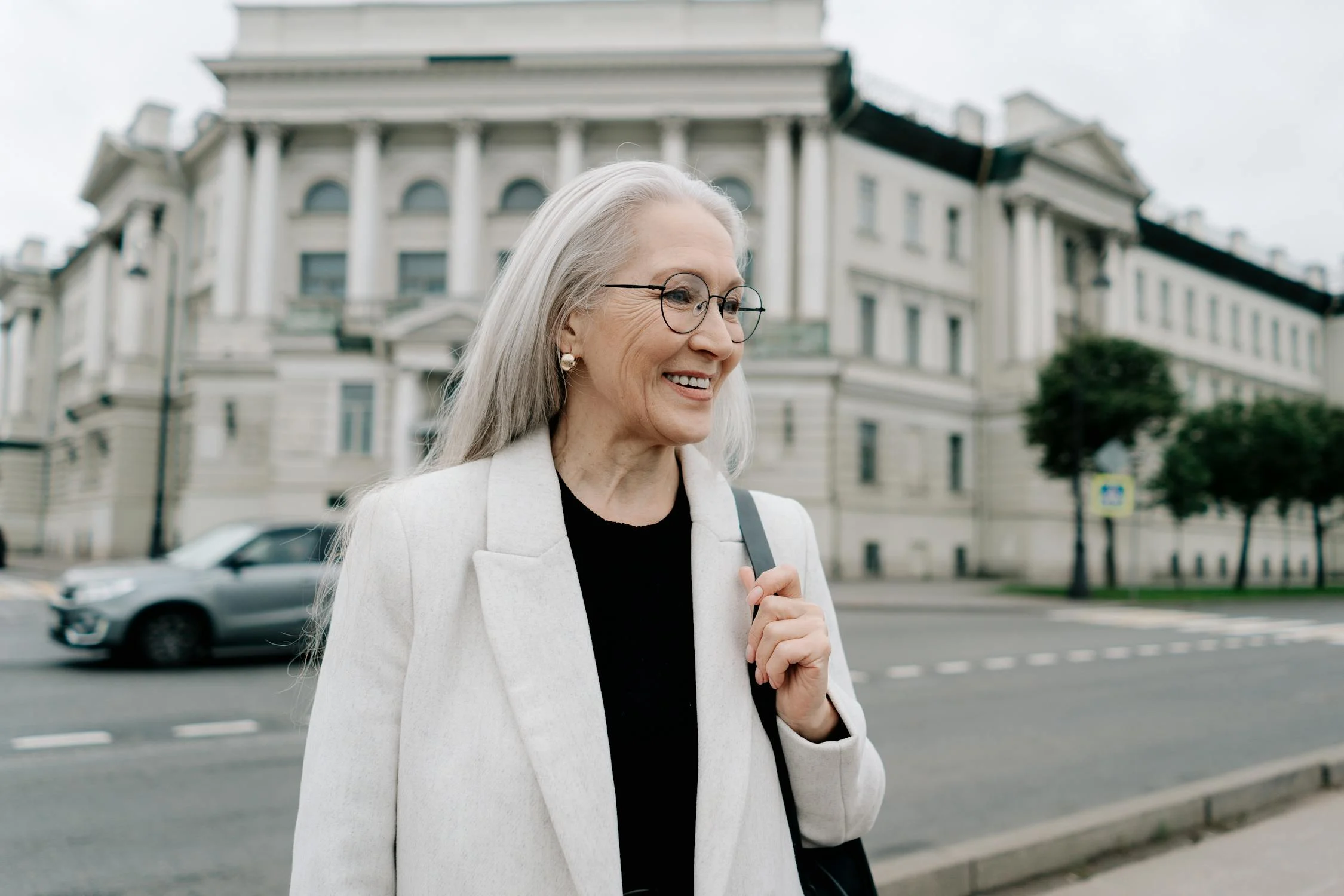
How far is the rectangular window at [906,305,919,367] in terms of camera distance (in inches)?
1465

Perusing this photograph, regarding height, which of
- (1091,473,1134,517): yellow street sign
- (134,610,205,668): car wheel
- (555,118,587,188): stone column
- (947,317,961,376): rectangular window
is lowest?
(134,610,205,668): car wheel

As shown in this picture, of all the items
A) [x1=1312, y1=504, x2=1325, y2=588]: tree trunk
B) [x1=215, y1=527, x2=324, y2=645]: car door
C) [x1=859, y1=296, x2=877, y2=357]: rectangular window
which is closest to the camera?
[x1=215, y1=527, x2=324, y2=645]: car door

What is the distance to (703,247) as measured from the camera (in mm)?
1770

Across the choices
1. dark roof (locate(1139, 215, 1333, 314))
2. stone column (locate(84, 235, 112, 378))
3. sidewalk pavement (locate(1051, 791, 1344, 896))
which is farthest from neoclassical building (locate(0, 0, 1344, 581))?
sidewalk pavement (locate(1051, 791, 1344, 896))

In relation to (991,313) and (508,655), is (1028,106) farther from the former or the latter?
(508,655)

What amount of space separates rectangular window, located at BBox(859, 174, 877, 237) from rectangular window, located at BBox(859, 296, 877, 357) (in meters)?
2.40

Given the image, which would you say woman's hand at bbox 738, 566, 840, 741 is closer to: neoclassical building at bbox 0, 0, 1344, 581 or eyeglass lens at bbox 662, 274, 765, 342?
eyeglass lens at bbox 662, 274, 765, 342

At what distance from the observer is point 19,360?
64.0 m

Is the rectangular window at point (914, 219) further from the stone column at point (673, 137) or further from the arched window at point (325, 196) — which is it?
the arched window at point (325, 196)

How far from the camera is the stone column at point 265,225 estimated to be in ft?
111

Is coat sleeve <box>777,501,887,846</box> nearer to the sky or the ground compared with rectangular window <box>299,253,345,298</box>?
nearer to the ground

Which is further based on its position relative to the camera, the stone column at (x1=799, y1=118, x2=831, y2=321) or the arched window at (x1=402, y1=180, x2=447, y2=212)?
the arched window at (x1=402, y1=180, x2=447, y2=212)

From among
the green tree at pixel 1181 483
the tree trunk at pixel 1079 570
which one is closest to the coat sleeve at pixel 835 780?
the tree trunk at pixel 1079 570

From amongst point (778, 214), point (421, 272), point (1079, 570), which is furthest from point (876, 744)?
point (421, 272)
